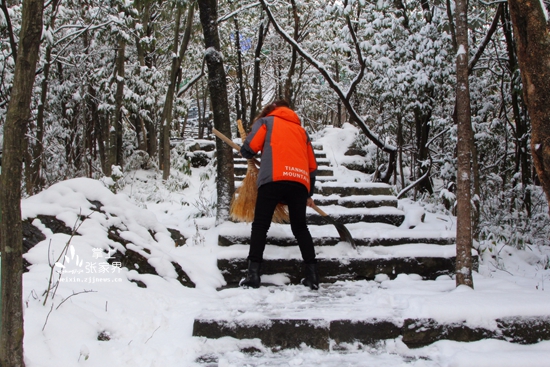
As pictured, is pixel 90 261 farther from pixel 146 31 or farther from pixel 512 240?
pixel 146 31

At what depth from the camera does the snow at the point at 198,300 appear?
2.16 m

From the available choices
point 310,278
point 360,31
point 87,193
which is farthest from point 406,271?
point 360,31

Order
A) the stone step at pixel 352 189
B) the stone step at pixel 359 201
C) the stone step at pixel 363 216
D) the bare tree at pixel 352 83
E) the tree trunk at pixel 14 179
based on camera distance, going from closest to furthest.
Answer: the tree trunk at pixel 14 179 → the stone step at pixel 363 216 → the stone step at pixel 359 201 → the stone step at pixel 352 189 → the bare tree at pixel 352 83

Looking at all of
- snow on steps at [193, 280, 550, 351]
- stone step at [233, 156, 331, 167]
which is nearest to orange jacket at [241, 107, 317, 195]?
snow on steps at [193, 280, 550, 351]

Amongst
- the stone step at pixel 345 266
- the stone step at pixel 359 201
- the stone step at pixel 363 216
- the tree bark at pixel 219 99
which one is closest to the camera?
the stone step at pixel 345 266

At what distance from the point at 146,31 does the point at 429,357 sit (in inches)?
388

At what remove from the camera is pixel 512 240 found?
5.28 metres

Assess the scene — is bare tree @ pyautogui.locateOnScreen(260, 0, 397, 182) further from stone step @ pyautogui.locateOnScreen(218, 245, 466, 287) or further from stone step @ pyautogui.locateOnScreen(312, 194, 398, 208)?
stone step @ pyautogui.locateOnScreen(218, 245, 466, 287)

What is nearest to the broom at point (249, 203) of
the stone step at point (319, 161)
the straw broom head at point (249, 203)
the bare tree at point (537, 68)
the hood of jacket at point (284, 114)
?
the straw broom head at point (249, 203)

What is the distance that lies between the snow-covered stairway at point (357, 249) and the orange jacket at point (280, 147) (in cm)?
70

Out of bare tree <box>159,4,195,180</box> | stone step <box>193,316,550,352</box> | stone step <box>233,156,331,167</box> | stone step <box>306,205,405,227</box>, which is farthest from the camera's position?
bare tree <box>159,4,195,180</box>

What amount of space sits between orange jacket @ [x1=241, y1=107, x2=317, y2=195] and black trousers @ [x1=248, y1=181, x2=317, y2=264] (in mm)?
75

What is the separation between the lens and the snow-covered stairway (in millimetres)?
3736

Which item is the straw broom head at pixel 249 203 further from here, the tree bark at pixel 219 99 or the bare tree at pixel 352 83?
the bare tree at pixel 352 83
